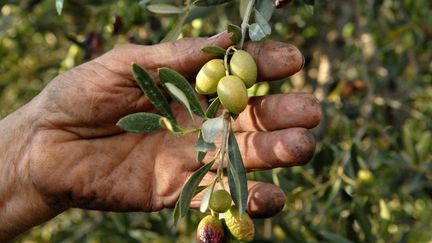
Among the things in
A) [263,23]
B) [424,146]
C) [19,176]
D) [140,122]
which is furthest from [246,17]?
[424,146]

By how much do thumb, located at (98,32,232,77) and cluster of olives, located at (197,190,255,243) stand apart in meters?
0.42

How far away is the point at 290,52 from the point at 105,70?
1.83 ft

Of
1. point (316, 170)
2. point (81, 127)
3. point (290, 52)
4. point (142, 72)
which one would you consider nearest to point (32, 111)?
point (81, 127)

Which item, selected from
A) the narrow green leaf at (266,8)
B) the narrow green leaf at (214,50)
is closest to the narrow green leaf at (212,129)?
the narrow green leaf at (214,50)

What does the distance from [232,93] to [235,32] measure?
240mm

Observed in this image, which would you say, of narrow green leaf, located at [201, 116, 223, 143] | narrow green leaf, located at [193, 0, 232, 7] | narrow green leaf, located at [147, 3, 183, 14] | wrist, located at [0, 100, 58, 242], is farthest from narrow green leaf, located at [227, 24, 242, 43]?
wrist, located at [0, 100, 58, 242]

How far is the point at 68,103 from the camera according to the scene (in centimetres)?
232

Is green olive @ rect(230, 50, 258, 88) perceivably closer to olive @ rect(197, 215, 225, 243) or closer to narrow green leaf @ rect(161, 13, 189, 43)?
olive @ rect(197, 215, 225, 243)

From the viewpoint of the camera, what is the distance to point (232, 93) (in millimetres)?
1812

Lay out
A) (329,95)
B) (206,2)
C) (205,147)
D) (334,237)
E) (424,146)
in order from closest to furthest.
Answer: (205,147) → (206,2) → (334,237) → (424,146) → (329,95)

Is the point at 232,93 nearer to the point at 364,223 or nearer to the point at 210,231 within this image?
the point at 210,231

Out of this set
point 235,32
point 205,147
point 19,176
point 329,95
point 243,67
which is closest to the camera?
point 205,147

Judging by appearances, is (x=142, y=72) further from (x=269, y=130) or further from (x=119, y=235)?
(x=119, y=235)

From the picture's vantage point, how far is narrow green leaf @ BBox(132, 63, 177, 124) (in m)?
1.90
